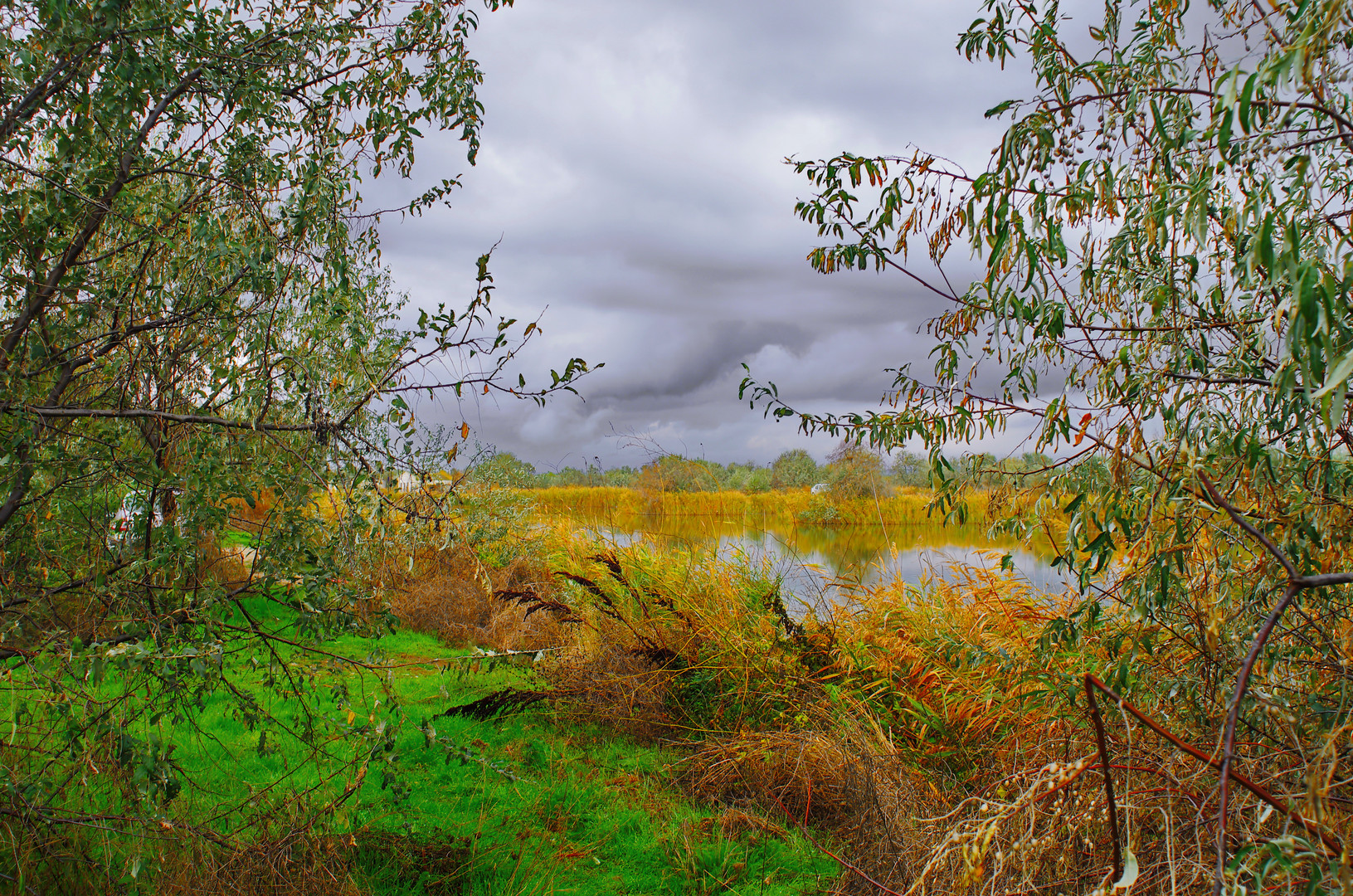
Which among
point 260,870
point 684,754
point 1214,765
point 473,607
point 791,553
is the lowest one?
point 684,754

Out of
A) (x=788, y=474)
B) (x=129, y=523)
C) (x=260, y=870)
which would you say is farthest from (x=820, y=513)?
(x=129, y=523)

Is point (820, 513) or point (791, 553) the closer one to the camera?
point (791, 553)

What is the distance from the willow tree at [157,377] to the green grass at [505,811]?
1.31 ft

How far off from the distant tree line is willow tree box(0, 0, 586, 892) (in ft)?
4.84

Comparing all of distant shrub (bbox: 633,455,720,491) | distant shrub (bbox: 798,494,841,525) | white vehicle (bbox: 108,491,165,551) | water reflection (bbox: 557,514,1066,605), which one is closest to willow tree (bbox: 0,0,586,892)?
white vehicle (bbox: 108,491,165,551)

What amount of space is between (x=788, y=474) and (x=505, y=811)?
25758mm

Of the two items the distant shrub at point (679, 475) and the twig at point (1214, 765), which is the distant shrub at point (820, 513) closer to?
the distant shrub at point (679, 475)

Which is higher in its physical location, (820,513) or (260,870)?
(820,513)

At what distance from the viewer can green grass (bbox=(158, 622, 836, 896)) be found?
2947mm

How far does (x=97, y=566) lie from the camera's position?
84.7 inches

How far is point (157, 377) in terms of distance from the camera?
233 cm

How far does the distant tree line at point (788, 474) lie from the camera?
9.58 ft

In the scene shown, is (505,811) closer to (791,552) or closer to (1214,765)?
(791,552)

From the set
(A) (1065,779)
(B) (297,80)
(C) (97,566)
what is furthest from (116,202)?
(A) (1065,779)
